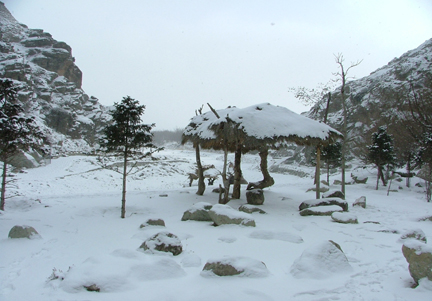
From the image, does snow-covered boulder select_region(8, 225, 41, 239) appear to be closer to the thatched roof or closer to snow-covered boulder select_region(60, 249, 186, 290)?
snow-covered boulder select_region(60, 249, 186, 290)

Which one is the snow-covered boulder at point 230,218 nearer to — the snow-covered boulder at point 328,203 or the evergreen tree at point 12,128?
the snow-covered boulder at point 328,203

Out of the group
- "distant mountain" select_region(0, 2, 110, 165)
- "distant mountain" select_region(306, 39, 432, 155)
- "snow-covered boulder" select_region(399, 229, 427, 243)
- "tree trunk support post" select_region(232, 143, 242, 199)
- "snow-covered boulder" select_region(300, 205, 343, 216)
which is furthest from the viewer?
"distant mountain" select_region(0, 2, 110, 165)

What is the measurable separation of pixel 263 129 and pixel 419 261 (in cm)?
636

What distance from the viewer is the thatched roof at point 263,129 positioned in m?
8.88

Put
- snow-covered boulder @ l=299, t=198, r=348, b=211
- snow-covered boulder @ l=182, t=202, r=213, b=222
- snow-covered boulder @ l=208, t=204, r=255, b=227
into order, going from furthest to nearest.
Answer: snow-covered boulder @ l=299, t=198, r=348, b=211
snow-covered boulder @ l=182, t=202, r=213, b=222
snow-covered boulder @ l=208, t=204, r=255, b=227

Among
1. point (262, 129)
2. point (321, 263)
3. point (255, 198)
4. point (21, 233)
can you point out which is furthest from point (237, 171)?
point (21, 233)

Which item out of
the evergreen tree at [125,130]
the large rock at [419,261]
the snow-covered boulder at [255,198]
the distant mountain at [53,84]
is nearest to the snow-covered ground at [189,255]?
the large rock at [419,261]

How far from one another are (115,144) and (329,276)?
6841 millimetres

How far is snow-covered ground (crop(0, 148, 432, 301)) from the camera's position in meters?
3.03

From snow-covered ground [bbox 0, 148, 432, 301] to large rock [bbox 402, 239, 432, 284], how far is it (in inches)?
4.8

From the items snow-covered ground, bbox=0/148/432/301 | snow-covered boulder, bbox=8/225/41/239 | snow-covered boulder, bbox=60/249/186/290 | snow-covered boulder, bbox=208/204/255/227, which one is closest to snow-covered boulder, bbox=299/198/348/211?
snow-covered ground, bbox=0/148/432/301

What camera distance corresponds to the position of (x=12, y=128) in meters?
7.32

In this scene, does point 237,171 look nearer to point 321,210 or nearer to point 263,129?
point 263,129

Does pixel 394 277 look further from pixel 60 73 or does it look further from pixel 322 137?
pixel 60 73
